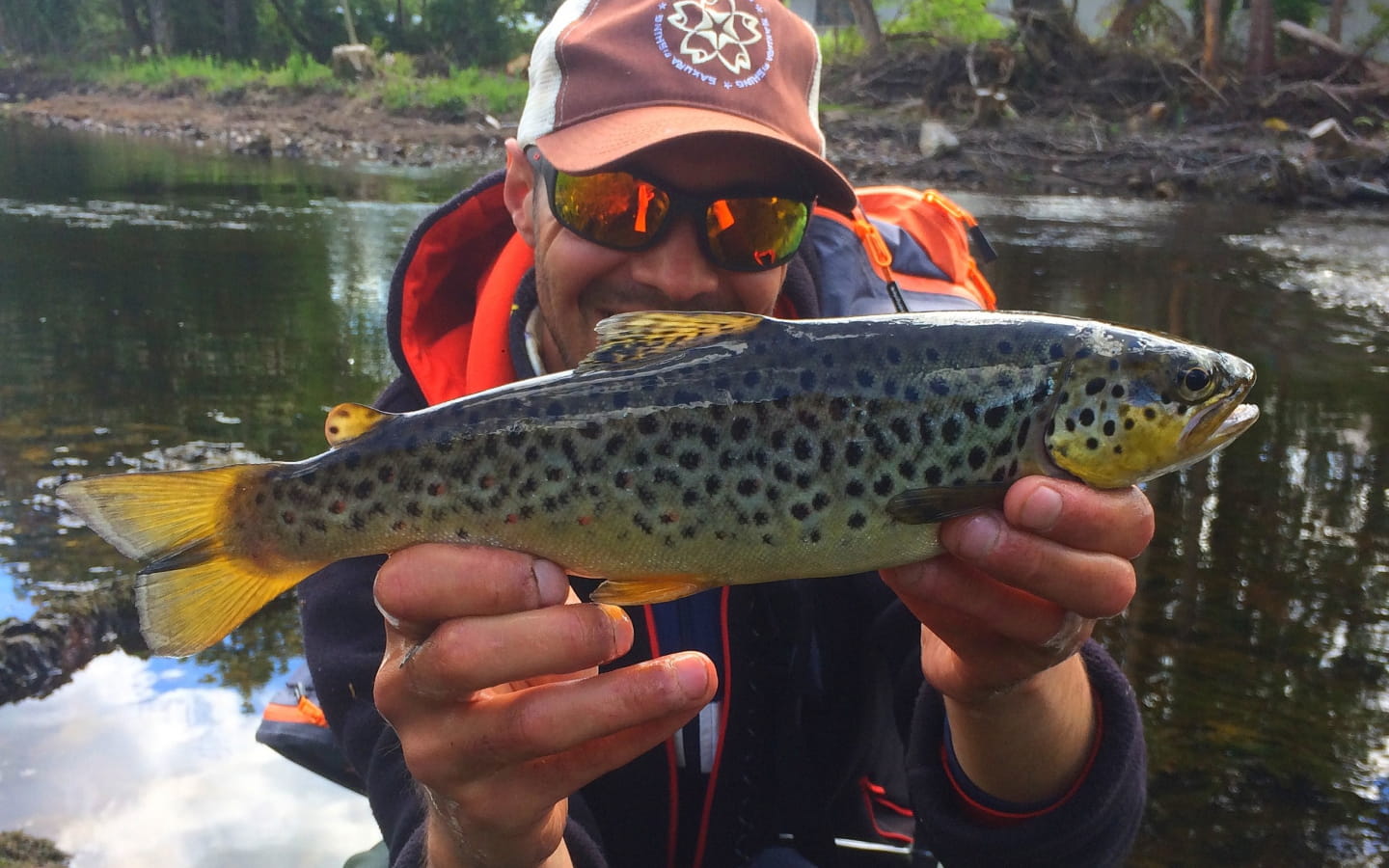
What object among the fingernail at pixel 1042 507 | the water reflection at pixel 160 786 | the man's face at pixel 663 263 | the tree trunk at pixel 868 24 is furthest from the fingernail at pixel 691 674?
the tree trunk at pixel 868 24

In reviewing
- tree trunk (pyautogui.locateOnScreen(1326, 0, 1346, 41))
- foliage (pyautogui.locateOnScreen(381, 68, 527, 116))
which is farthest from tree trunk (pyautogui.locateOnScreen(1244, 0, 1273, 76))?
foliage (pyautogui.locateOnScreen(381, 68, 527, 116))

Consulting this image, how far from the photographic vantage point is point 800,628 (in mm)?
Answer: 3219

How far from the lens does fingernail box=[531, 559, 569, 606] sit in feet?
6.81

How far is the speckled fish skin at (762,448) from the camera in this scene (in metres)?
2.11

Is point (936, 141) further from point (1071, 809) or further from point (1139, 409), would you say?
point (1139, 409)

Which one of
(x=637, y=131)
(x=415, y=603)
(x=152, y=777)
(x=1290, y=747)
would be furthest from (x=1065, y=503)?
(x=152, y=777)

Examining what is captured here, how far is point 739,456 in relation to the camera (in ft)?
6.97

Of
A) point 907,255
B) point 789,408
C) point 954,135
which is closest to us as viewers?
point 789,408

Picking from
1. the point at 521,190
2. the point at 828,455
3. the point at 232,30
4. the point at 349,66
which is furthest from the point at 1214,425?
the point at 232,30

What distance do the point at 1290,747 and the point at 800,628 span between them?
2734 millimetres

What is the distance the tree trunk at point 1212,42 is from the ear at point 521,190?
1188 inches

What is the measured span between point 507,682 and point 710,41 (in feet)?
6.59

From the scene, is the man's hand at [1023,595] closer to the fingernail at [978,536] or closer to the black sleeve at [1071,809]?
the fingernail at [978,536]

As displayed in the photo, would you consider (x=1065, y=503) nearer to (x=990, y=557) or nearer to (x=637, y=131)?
(x=990, y=557)
